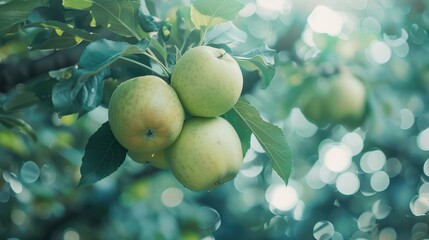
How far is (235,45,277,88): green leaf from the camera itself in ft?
4.90

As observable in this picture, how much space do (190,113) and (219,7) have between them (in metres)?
0.26

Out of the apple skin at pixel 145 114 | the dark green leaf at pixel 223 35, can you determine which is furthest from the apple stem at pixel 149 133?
the dark green leaf at pixel 223 35

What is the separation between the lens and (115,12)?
1.43m

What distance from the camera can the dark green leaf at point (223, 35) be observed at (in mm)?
1593

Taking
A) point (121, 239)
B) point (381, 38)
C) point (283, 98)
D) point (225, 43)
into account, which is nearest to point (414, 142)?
point (381, 38)

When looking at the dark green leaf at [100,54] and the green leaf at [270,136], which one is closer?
the dark green leaf at [100,54]

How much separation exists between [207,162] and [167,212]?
2.74 m

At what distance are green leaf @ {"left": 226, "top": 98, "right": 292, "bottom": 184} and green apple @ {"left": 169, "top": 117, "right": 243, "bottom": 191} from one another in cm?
7

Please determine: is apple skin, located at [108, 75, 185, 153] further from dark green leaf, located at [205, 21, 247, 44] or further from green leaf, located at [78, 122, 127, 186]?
dark green leaf, located at [205, 21, 247, 44]

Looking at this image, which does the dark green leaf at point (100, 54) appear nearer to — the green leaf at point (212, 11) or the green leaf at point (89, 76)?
the green leaf at point (89, 76)

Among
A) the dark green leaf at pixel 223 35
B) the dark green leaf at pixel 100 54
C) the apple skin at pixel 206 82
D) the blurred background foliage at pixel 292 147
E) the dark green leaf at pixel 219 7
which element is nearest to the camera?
the dark green leaf at pixel 100 54

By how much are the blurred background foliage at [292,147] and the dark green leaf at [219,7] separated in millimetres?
329

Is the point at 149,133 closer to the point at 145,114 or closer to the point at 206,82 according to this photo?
the point at 145,114

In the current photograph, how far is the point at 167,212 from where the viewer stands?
4.04 meters
